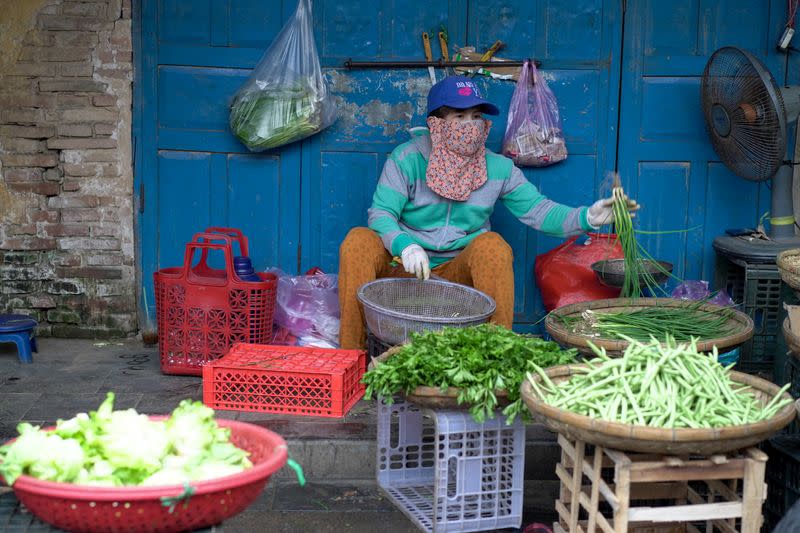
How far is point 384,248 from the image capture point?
5.24m

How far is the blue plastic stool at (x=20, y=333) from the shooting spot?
17.8ft

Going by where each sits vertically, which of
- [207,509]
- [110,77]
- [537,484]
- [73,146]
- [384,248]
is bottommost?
[537,484]

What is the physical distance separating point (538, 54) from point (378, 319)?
7.17 feet

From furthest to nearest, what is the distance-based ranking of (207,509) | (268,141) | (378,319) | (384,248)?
1. (268,141)
2. (384,248)
3. (378,319)
4. (207,509)

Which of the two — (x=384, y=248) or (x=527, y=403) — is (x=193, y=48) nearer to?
(x=384, y=248)

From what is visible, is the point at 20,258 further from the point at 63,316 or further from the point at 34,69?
the point at 34,69

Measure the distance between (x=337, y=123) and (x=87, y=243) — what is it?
168 centimetres

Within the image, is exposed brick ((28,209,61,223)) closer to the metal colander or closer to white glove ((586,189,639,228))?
the metal colander

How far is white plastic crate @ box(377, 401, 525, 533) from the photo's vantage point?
12.4 ft

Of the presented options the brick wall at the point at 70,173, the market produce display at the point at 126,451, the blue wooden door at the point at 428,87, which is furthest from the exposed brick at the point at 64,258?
the market produce display at the point at 126,451

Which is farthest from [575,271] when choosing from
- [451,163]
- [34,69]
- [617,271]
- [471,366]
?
[34,69]

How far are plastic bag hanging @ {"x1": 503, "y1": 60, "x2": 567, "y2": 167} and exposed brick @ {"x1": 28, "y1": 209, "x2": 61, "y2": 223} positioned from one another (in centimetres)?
272

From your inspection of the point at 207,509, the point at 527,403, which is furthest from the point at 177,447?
the point at 527,403

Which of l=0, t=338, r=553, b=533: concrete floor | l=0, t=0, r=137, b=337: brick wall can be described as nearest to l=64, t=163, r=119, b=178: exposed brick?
l=0, t=0, r=137, b=337: brick wall
